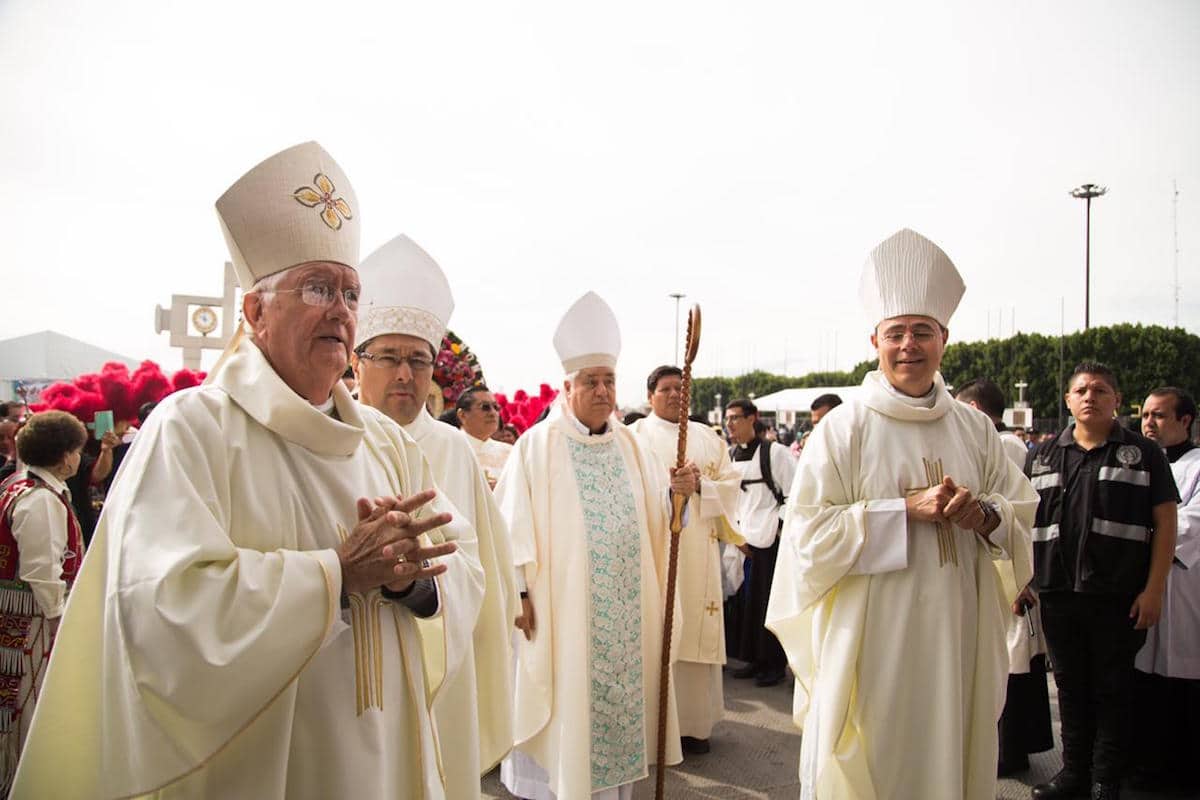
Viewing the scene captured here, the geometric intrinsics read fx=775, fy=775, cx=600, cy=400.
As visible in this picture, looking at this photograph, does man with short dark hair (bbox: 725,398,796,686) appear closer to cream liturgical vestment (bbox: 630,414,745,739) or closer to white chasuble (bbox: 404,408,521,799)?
cream liturgical vestment (bbox: 630,414,745,739)

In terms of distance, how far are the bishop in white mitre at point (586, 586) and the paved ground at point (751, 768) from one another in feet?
1.12

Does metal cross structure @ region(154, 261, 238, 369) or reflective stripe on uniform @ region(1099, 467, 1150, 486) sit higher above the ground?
metal cross structure @ region(154, 261, 238, 369)

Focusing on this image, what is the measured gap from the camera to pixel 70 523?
462 centimetres

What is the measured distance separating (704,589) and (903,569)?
8.49 ft

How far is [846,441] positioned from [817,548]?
0.54 meters

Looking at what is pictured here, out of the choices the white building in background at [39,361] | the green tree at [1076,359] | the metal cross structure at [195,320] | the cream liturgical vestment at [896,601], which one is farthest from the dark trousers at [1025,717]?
the green tree at [1076,359]

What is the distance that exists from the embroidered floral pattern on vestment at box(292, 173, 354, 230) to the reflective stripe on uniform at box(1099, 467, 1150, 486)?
4.47m

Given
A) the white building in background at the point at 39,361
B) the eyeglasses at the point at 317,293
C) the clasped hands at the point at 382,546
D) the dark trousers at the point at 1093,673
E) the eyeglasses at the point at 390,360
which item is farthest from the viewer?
the white building in background at the point at 39,361

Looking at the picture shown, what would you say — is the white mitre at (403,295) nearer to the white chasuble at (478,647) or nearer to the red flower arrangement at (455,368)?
the white chasuble at (478,647)

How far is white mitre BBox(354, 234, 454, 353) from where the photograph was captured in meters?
3.46

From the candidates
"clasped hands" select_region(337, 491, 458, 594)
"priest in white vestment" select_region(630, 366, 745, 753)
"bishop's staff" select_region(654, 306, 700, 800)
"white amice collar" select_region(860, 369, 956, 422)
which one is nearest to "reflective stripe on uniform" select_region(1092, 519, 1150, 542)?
"white amice collar" select_region(860, 369, 956, 422)

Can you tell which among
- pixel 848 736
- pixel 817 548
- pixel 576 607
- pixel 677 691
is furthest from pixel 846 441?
pixel 677 691

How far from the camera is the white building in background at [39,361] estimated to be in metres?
13.8

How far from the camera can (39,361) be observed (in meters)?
14.6
